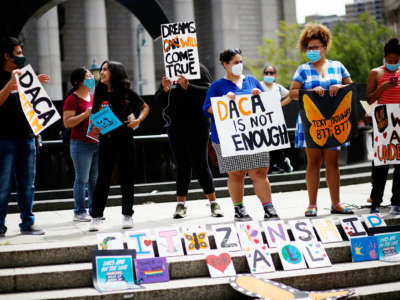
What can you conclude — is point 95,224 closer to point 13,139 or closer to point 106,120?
point 106,120

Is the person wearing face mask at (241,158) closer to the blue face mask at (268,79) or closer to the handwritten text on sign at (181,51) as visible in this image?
the handwritten text on sign at (181,51)

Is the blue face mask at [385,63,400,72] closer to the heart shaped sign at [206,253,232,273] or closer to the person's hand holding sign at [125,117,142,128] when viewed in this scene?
the person's hand holding sign at [125,117,142,128]

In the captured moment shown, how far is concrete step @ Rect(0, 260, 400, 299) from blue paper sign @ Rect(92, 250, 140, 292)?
0.50ft

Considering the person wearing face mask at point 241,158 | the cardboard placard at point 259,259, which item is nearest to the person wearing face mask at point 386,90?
the person wearing face mask at point 241,158

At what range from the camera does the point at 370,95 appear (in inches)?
288

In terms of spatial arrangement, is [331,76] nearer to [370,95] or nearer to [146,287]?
[370,95]

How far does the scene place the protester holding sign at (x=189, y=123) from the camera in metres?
7.70

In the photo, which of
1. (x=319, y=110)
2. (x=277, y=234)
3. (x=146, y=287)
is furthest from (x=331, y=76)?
(x=146, y=287)

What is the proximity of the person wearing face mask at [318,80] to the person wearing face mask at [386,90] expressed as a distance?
0.33 metres

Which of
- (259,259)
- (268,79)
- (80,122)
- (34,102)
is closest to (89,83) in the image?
(80,122)

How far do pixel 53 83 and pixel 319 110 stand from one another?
118ft

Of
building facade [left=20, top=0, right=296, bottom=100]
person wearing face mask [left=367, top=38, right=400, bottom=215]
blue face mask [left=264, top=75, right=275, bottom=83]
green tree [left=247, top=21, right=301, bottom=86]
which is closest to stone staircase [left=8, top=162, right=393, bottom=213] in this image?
blue face mask [left=264, top=75, right=275, bottom=83]

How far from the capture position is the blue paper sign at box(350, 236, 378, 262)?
616 centimetres

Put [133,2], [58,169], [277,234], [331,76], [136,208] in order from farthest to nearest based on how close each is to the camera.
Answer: [58,169] → [133,2] → [136,208] → [331,76] → [277,234]
